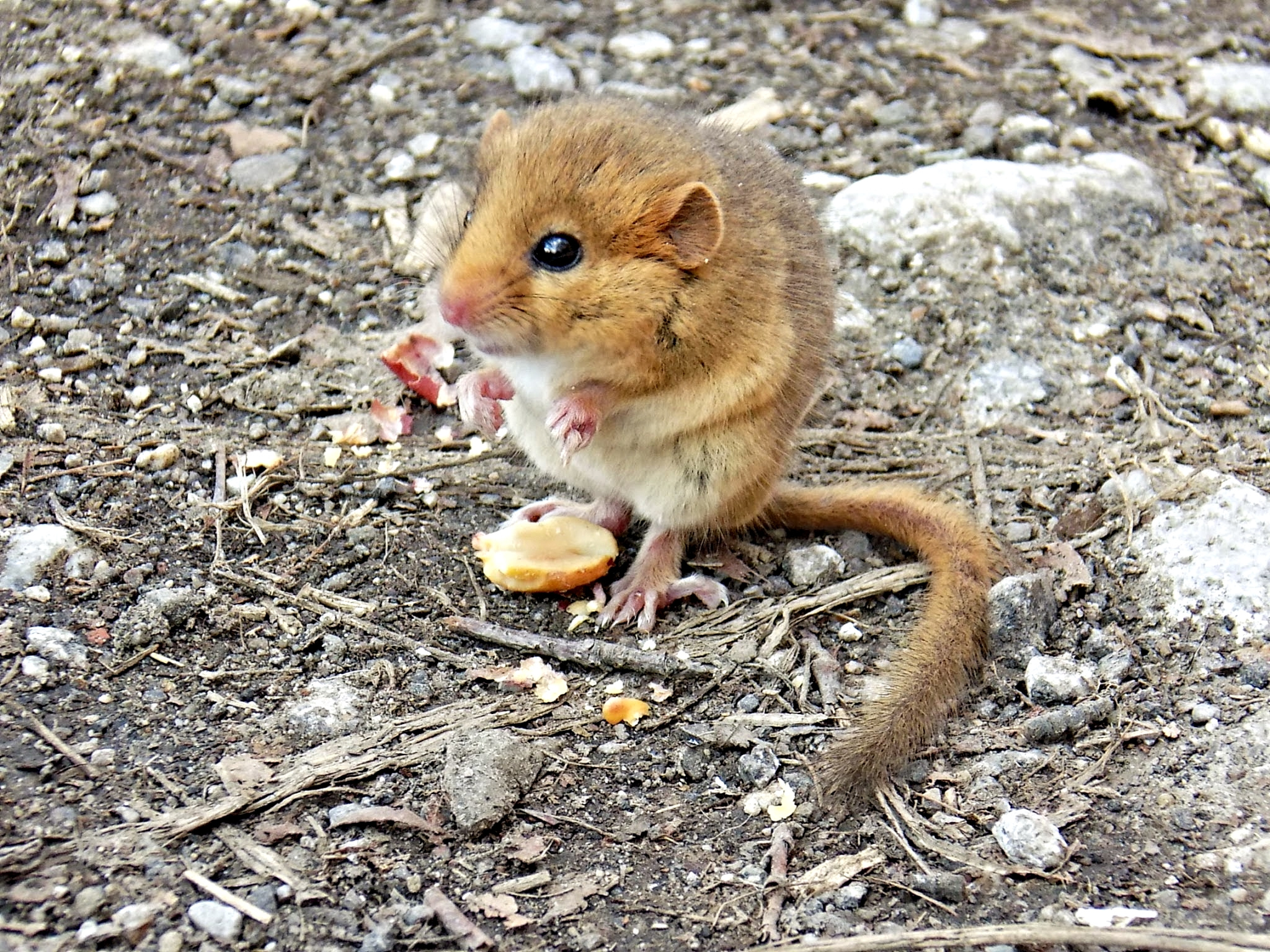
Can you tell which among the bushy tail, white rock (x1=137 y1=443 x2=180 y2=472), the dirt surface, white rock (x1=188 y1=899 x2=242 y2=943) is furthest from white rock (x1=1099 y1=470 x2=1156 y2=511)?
white rock (x1=137 y1=443 x2=180 y2=472)

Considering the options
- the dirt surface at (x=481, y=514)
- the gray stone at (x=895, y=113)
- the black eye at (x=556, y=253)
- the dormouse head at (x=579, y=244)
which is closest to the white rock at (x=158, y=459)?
the dirt surface at (x=481, y=514)

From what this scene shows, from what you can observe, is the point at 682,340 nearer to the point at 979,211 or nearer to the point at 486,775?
the point at 486,775

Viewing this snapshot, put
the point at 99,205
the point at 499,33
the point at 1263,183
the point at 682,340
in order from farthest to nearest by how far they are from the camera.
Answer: the point at 499,33 < the point at 1263,183 < the point at 99,205 < the point at 682,340

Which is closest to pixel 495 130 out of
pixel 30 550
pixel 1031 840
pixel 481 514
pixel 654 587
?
pixel 481 514

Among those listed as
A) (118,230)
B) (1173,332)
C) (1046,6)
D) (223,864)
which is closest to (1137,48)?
(1046,6)

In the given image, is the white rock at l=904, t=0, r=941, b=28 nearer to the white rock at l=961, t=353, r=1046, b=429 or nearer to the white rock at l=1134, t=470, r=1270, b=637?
the white rock at l=961, t=353, r=1046, b=429

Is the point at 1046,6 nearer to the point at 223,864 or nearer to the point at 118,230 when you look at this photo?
the point at 118,230
